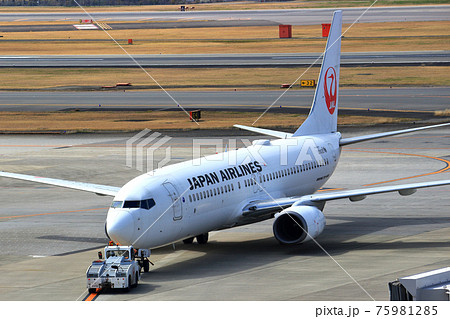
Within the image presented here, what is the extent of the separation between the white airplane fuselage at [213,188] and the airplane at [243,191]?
4cm

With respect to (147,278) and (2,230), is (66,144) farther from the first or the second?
(147,278)

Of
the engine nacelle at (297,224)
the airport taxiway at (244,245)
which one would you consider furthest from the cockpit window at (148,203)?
the engine nacelle at (297,224)

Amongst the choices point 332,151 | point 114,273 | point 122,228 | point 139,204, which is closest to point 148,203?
point 139,204

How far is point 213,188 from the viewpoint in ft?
137

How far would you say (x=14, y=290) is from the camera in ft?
115

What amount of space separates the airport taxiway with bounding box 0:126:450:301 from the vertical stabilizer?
5.41 meters

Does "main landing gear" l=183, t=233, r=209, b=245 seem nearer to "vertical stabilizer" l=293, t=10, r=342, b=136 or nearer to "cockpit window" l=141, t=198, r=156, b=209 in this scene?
"cockpit window" l=141, t=198, r=156, b=209

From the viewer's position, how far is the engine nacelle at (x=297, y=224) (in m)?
41.6

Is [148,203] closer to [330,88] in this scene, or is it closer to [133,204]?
[133,204]

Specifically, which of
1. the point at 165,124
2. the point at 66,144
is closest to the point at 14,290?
the point at 66,144

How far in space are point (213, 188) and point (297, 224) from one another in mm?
4618

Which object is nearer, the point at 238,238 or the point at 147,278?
the point at 147,278

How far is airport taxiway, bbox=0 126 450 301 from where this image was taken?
34594 millimetres

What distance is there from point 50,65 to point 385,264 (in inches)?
4631
